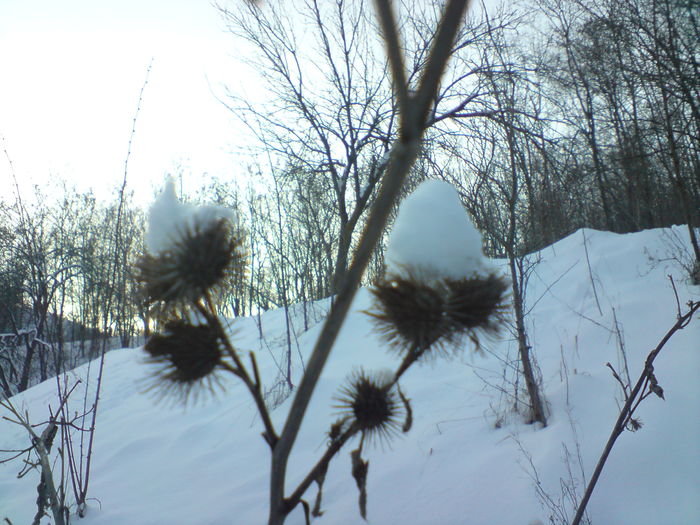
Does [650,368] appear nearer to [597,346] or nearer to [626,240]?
[597,346]

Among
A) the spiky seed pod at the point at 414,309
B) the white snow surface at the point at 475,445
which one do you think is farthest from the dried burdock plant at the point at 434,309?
the white snow surface at the point at 475,445

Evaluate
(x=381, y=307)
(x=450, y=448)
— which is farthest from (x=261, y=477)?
(x=381, y=307)

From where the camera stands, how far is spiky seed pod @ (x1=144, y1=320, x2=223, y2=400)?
0.48 metres

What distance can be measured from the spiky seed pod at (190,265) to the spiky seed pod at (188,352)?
3cm

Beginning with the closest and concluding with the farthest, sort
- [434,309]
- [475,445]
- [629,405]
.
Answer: [434,309], [629,405], [475,445]

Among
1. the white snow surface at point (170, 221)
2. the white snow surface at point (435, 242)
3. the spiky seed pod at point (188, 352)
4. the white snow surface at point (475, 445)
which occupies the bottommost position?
the white snow surface at point (475, 445)

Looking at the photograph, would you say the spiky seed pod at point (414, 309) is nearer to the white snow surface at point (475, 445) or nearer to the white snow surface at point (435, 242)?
the white snow surface at point (435, 242)

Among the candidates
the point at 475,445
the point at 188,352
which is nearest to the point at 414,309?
the point at 188,352

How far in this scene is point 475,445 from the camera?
328 centimetres

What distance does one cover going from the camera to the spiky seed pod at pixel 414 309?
0.46m

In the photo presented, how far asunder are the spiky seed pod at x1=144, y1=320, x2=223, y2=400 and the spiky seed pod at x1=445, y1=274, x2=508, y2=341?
262 mm

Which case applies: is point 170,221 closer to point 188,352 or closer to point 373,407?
point 188,352

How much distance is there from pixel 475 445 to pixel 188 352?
3288 mm

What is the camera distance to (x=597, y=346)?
4.25m
